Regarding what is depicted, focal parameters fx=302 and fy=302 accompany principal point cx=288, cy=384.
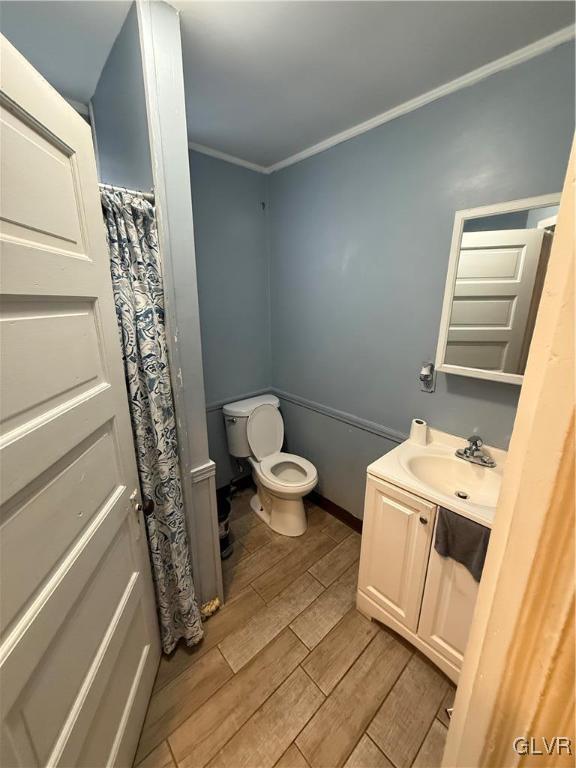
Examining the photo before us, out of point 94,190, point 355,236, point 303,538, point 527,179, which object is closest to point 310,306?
point 355,236

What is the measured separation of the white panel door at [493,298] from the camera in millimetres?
1262

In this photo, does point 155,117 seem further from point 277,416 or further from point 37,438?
point 277,416

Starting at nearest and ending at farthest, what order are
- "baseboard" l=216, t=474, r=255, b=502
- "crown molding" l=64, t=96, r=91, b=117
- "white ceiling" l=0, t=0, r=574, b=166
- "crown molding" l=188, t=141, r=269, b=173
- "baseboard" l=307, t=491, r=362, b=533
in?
"white ceiling" l=0, t=0, r=574, b=166 < "crown molding" l=64, t=96, r=91, b=117 < "crown molding" l=188, t=141, r=269, b=173 < "baseboard" l=307, t=491, r=362, b=533 < "baseboard" l=216, t=474, r=255, b=502

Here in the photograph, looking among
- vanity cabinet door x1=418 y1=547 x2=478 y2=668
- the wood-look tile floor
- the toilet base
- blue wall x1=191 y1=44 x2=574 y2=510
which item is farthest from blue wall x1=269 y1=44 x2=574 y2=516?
the wood-look tile floor

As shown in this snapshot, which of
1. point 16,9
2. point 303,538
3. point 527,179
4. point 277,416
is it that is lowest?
point 303,538

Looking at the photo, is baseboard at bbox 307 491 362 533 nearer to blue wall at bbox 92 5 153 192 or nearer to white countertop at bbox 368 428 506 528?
white countertop at bbox 368 428 506 528

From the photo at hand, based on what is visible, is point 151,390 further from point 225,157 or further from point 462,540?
point 225,157

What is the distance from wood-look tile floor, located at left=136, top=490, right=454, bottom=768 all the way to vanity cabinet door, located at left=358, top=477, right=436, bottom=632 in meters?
0.21

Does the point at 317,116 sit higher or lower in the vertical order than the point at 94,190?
higher

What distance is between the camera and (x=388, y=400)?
71.1 inches

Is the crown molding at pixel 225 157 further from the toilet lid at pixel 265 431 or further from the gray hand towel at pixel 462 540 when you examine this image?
the gray hand towel at pixel 462 540

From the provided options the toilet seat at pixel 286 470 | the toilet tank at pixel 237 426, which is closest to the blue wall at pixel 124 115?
the toilet tank at pixel 237 426

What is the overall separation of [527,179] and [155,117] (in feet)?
4.62

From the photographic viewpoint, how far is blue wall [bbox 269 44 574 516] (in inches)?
46.9
